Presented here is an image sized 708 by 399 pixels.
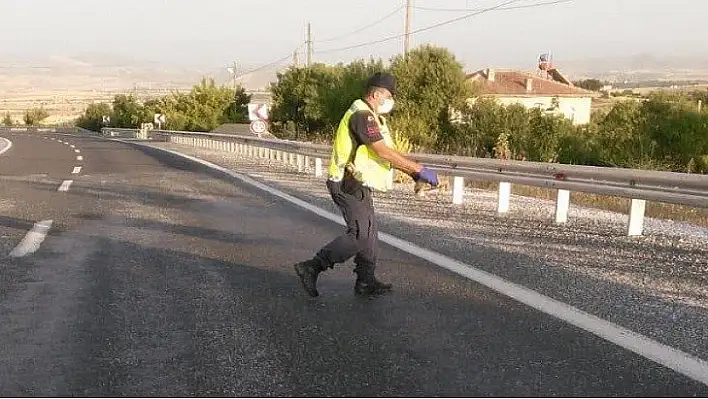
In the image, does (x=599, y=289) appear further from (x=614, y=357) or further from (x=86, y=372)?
(x=86, y=372)

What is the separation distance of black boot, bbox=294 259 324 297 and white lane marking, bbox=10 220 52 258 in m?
3.55

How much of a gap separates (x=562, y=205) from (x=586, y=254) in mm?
2428

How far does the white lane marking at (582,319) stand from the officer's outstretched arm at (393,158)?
4.47ft

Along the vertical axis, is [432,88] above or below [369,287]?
above

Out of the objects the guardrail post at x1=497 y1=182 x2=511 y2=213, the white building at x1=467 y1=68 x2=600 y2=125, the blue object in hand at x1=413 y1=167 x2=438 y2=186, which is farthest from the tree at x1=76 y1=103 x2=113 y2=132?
the blue object in hand at x1=413 y1=167 x2=438 y2=186

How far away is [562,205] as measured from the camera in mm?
10258

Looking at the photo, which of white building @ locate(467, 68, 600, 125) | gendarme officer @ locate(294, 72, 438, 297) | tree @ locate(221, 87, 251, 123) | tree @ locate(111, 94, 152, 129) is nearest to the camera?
gendarme officer @ locate(294, 72, 438, 297)

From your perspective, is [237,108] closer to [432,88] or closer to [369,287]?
[432,88]

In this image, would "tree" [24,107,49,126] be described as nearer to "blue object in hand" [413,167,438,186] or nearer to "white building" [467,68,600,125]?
"white building" [467,68,600,125]

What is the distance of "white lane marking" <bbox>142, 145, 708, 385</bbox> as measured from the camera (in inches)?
167

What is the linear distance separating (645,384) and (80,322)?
3.70m

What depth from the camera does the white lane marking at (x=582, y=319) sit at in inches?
167

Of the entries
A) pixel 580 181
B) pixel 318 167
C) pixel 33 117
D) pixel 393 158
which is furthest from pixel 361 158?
pixel 33 117

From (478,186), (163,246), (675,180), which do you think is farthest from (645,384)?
(478,186)
